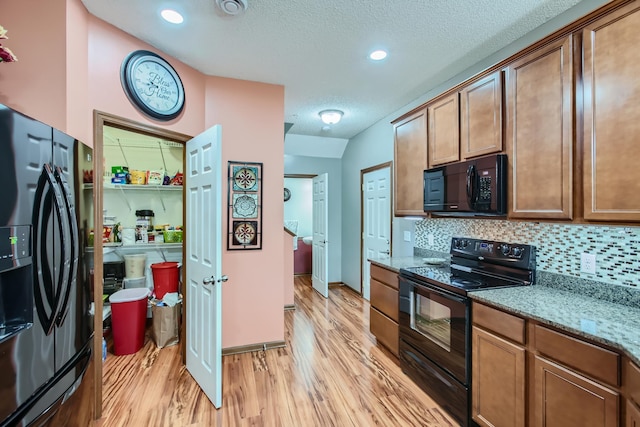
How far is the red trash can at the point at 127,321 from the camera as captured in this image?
2.82 m

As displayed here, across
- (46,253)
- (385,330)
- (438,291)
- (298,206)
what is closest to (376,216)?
(385,330)

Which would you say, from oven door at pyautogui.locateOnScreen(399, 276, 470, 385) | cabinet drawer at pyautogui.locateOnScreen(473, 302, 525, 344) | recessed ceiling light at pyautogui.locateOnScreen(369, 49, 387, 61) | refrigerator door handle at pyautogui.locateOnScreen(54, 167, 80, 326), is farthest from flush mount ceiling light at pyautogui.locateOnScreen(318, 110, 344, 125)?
refrigerator door handle at pyautogui.locateOnScreen(54, 167, 80, 326)

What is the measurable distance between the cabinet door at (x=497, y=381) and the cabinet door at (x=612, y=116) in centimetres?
84

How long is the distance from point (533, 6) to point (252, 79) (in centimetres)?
226

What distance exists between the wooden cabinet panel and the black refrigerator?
7.06 ft

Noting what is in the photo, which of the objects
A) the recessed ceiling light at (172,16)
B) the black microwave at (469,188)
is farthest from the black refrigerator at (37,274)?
the black microwave at (469,188)

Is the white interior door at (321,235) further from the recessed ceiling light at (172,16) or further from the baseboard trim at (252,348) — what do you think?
the recessed ceiling light at (172,16)

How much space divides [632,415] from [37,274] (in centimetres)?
225

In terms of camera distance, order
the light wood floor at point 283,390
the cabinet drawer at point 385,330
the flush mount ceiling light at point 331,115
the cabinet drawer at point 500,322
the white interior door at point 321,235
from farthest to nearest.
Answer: the white interior door at point 321,235
the flush mount ceiling light at point 331,115
the cabinet drawer at point 385,330
the light wood floor at point 283,390
the cabinet drawer at point 500,322

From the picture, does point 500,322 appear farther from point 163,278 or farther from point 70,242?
point 163,278

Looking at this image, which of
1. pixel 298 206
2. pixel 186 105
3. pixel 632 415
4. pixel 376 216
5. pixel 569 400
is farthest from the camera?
pixel 298 206

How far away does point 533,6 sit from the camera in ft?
6.13

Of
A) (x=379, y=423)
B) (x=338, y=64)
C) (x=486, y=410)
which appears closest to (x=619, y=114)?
(x=486, y=410)

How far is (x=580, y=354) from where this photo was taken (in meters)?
1.30
